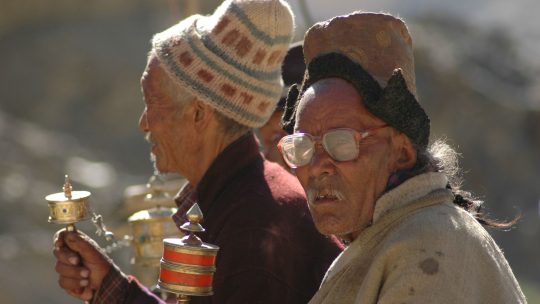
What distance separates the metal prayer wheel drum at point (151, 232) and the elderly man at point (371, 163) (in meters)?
1.90

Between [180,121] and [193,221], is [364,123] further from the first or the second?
[180,121]

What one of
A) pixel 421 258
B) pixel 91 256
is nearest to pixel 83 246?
pixel 91 256

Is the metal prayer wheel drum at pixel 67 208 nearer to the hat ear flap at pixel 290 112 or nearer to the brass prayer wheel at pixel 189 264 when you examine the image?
the brass prayer wheel at pixel 189 264

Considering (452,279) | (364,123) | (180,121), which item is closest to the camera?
(452,279)

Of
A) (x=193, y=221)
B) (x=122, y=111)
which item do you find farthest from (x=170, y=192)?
(x=122, y=111)

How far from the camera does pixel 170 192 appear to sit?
17.5 feet

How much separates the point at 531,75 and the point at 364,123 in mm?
16854

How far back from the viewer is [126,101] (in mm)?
19078

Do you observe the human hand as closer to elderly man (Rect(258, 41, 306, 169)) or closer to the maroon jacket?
the maroon jacket

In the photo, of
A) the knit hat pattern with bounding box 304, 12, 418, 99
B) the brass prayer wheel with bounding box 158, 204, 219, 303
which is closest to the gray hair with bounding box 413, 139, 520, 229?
the knit hat pattern with bounding box 304, 12, 418, 99

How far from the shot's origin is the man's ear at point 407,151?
296cm

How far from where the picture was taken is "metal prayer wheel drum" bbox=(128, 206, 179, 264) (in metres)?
4.85

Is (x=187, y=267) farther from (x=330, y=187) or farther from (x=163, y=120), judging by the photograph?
(x=163, y=120)

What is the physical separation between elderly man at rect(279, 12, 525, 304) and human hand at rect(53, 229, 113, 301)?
44.9 inches
